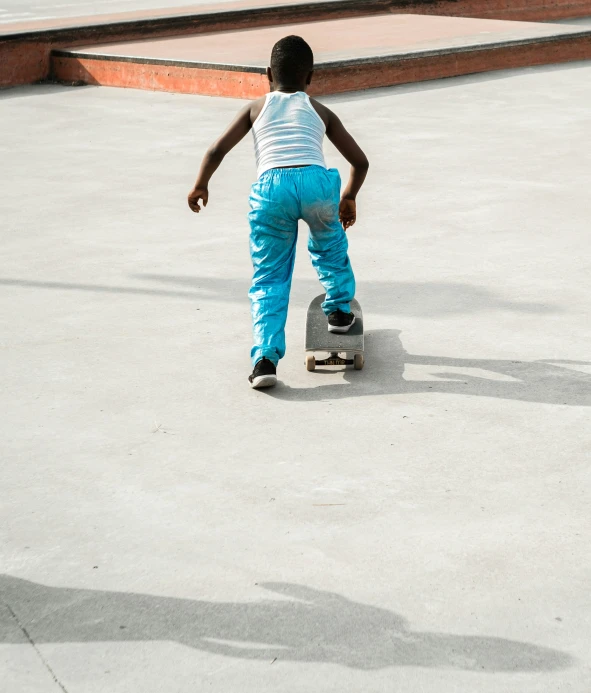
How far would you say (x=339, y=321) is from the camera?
5.25 meters

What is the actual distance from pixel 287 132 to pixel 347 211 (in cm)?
46

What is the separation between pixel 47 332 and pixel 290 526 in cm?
252

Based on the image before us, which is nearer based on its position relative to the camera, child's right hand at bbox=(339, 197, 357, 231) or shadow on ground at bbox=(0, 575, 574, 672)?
shadow on ground at bbox=(0, 575, 574, 672)

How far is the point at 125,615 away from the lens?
127 inches

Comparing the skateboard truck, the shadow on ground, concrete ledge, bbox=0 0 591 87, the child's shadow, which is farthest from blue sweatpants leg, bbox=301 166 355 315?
concrete ledge, bbox=0 0 591 87

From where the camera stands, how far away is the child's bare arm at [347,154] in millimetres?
5059

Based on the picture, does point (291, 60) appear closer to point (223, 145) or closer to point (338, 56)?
point (223, 145)

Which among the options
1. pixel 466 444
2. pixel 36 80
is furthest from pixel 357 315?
pixel 36 80

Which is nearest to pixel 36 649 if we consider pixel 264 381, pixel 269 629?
pixel 269 629

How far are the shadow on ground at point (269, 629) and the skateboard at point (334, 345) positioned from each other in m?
1.90

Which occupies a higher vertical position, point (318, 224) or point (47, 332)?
point (318, 224)

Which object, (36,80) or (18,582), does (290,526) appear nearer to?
(18,582)

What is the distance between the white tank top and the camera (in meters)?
4.95

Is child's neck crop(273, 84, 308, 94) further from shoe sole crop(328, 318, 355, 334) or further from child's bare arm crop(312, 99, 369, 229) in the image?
shoe sole crop(328, 318, 355, 334)
